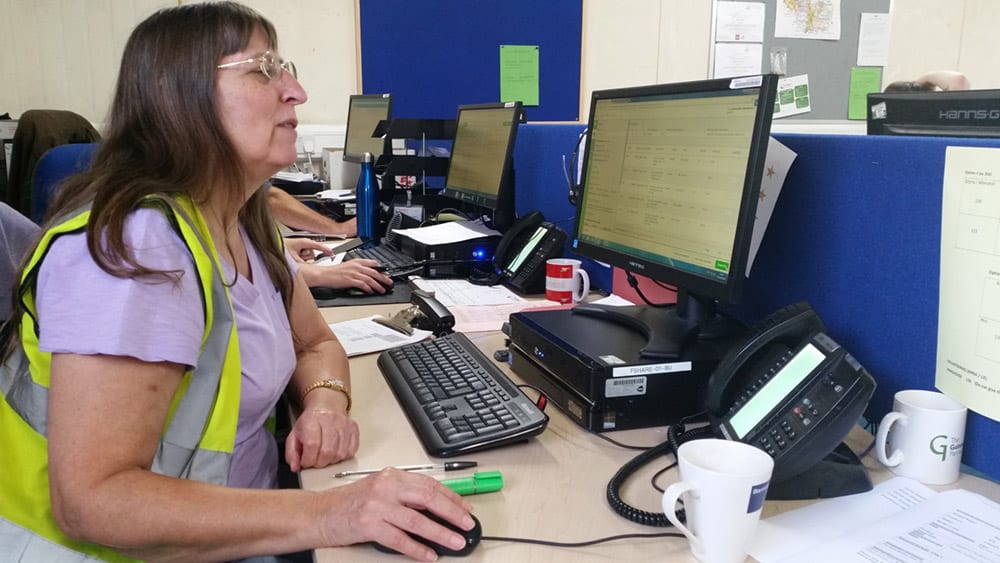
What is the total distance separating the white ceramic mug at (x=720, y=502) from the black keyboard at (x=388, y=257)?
1359mm

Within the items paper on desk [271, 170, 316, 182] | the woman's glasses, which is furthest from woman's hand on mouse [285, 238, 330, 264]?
the woman's glasses

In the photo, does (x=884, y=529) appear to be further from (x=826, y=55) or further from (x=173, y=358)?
(x=826, y=55)

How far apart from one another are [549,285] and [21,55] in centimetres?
297

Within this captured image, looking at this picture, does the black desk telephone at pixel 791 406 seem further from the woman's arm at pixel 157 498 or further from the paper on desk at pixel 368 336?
the paper on desk at pixel 368 336

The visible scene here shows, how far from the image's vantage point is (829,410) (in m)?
0.79

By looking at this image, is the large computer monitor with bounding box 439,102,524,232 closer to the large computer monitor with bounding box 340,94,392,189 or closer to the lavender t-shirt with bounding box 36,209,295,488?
the large computer monitor with bounding box 340,94,392,189

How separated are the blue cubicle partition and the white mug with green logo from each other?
0.12 ft

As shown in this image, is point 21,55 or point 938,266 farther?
point 21,55

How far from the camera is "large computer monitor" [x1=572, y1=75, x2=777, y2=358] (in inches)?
38.7

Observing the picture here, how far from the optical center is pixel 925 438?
87 cm

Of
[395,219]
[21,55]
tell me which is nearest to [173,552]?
[395,219]

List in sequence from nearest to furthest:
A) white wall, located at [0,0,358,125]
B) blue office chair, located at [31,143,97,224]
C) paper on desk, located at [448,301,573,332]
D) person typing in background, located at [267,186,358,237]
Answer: paper on desk, located at [448,301,573,332]
blue office chair, located at [31,143,97,224]
person typing in background, located at [267,186,358,237]
white wall, located at [0,0,358,125]

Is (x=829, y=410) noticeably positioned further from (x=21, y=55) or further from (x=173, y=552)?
(x=21, y=55)

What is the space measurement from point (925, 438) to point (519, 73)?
329cm
